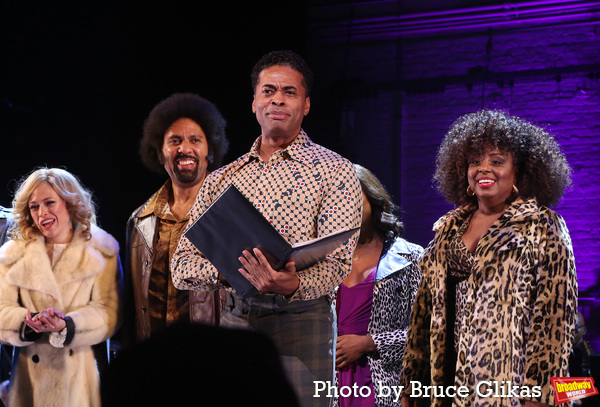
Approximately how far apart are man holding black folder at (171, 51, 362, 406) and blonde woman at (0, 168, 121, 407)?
1140 millimetres

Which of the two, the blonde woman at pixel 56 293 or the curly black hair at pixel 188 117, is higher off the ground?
the curly black hair at pixel 188 117

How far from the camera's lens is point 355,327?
3.61m

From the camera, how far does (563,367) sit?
2578mm

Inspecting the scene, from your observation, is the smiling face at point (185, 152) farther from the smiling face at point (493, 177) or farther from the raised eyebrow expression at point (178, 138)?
the smiling face at point (493, 177)

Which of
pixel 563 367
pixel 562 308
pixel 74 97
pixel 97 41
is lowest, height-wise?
pixel 563 367

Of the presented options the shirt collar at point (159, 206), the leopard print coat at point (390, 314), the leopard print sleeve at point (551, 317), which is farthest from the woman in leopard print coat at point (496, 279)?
the shirt collar at point (159, 206)

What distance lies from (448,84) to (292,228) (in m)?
4.90

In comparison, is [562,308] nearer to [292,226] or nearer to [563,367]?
[563,367]

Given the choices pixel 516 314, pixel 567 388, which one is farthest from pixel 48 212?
pixel 567 388

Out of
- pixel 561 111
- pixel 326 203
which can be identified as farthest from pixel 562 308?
pixel 561 111

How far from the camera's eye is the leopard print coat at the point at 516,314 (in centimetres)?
261

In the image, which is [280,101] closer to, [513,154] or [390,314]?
[513,154]

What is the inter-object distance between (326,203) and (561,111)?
16.2 ft

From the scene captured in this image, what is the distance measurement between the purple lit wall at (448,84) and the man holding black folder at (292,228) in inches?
162
